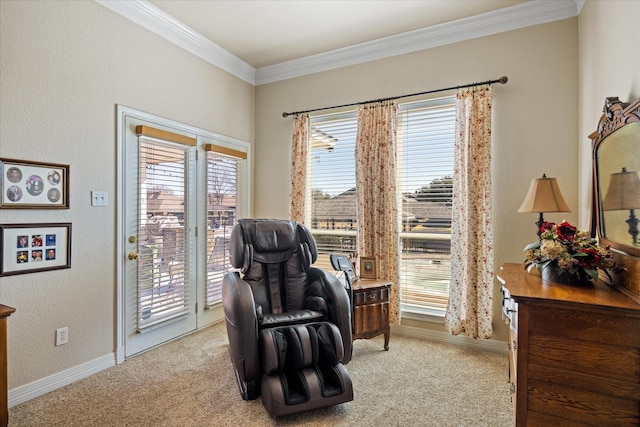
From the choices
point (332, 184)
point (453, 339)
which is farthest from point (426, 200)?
point (453, 339)

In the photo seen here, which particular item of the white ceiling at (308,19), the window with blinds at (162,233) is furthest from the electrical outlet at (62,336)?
the white ceiling at (308,19)

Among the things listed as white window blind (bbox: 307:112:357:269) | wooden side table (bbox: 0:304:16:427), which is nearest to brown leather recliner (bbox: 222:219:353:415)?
white window blind (bbox: 307:112:357:269)

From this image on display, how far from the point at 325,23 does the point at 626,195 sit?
275 cm

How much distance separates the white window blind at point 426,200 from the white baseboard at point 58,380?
277 cm

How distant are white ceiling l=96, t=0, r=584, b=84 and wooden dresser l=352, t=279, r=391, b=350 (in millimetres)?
2438

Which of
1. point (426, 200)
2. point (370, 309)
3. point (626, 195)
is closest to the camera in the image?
point (626, 195)

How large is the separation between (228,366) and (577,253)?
2.57 meters

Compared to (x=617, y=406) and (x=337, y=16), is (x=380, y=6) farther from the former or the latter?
(x=617, y=406)

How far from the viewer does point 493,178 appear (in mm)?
3084

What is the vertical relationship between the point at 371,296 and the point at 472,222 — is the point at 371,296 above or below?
below

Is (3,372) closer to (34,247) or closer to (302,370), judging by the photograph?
(34,247)

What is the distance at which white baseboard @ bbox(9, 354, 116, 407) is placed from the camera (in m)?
2.19

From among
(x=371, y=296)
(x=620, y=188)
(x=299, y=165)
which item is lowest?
(x=371, y=296)

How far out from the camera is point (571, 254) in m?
1.81
